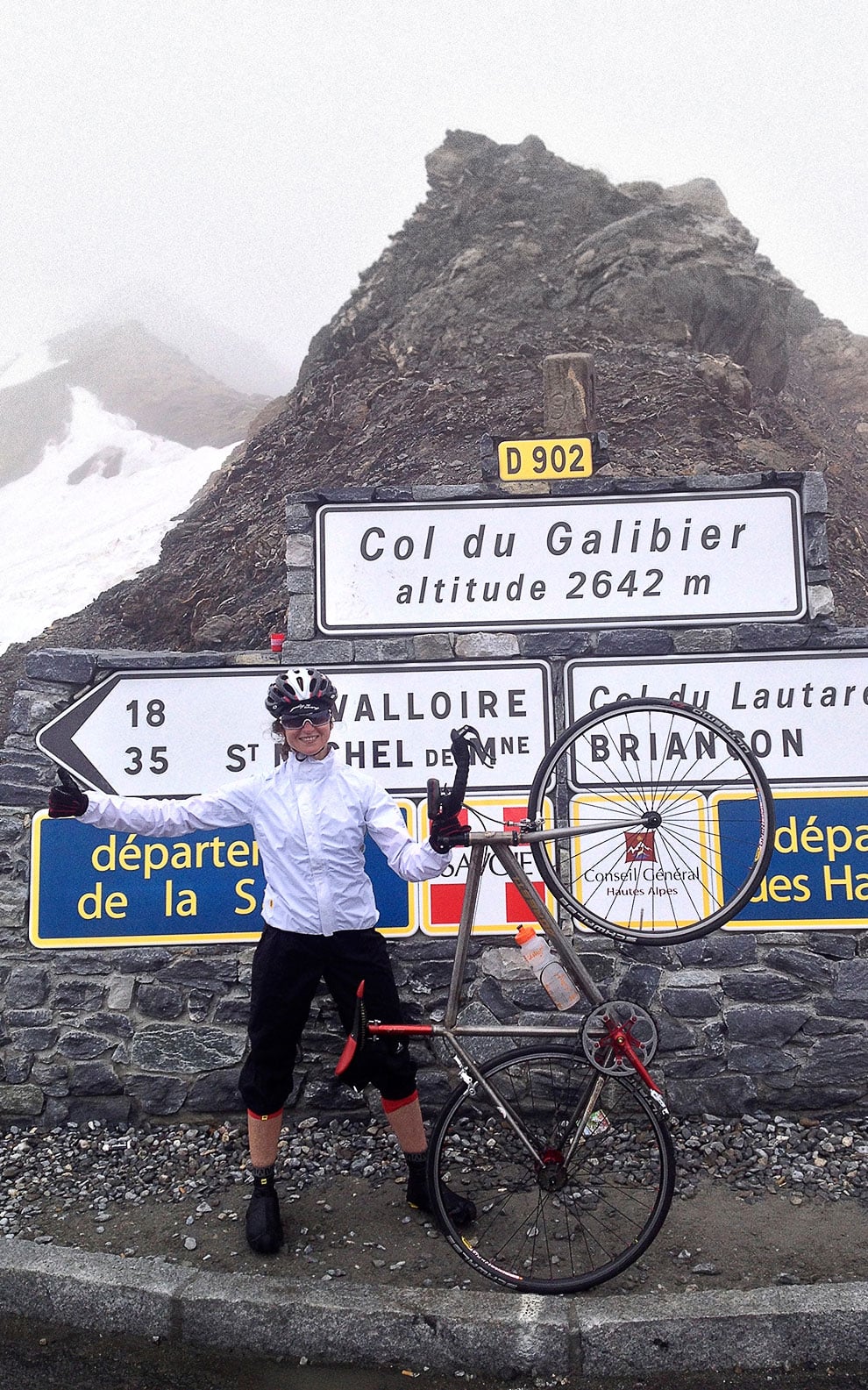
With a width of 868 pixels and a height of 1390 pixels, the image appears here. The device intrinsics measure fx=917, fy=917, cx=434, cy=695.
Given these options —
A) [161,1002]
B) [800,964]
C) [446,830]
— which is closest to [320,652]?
[446,830]

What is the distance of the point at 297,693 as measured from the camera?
12.0 ft

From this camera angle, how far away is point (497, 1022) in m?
4.63

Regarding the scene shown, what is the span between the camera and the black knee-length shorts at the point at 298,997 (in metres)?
3.54

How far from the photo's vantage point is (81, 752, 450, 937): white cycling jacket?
11.6 feet

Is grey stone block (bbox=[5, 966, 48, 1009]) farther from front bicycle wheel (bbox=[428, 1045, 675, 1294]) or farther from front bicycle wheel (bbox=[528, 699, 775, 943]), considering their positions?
front bicycle wheel (bbox=[528, 699, 775, 943])

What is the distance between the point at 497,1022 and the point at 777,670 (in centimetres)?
230

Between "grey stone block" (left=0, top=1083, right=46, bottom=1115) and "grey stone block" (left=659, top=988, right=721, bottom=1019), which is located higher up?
"grey stone block" (left=659, top=988, right=721, bottom=1019)

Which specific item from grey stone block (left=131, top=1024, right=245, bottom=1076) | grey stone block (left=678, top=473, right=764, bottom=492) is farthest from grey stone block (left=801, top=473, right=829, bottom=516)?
grey stone block (left=131, top=1024, right=245, bottom=1076)

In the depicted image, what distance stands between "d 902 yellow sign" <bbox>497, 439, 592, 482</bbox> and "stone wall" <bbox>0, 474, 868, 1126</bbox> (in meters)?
0.58

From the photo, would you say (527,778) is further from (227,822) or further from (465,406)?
(465,406)

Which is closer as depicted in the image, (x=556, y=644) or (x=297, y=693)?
(x=297, y=693)

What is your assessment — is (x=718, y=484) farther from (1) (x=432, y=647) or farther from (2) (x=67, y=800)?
(2) (x=67, y=800)

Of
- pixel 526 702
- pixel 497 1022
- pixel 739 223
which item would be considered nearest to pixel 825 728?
pixel 526 702

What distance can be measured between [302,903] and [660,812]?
2012mm
